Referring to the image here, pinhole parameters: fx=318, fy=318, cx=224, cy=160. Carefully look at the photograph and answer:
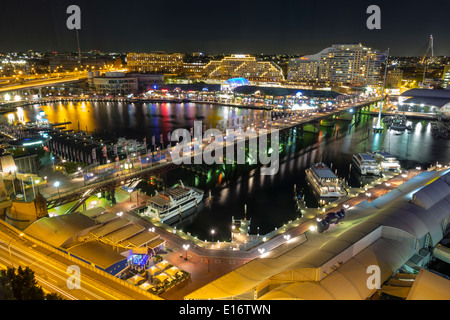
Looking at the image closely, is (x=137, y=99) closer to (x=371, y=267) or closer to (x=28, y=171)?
(x=28, y=171)

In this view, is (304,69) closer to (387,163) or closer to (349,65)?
(349,65)

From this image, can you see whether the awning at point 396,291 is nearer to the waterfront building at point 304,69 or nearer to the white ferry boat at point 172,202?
the white ferry boat at point 172,202

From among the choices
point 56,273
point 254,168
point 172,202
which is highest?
point 56,273

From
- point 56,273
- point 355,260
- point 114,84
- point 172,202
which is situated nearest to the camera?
point 56,273

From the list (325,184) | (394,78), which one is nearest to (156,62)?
(394,78)

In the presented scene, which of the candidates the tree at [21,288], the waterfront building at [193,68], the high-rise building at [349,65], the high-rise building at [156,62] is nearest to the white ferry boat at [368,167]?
the tree at [21,288]

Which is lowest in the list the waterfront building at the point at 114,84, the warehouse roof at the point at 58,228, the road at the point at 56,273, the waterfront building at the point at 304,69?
the warehouse roof at the point at 58,228

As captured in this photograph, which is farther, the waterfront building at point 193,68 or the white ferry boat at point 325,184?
the waterfront building at point 193,68
